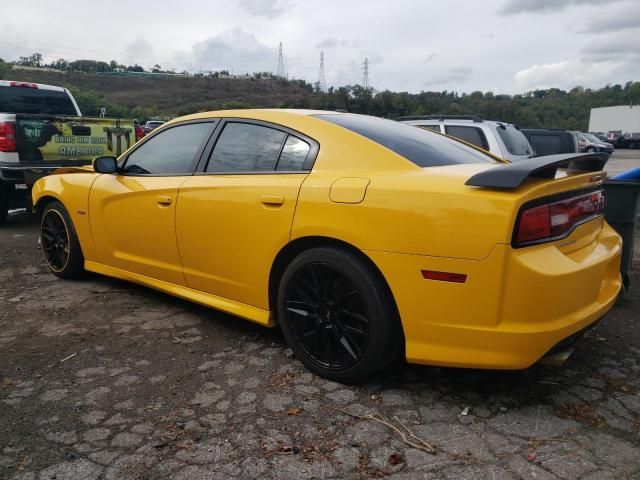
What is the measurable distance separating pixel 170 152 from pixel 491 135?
17.7 feet

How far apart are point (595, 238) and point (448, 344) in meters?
1.06

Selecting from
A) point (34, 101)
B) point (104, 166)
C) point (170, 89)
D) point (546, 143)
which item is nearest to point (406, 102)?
point (546, 143)

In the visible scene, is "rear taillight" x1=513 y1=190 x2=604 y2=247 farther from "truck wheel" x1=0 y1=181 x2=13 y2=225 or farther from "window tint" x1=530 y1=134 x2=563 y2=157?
"window tint" x1=530 y1=134 x2=563 y2=157

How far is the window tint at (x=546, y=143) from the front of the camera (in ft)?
34.4

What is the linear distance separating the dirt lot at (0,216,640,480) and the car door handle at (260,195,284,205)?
92 centimetres

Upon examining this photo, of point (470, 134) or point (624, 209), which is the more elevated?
point (470, 134)

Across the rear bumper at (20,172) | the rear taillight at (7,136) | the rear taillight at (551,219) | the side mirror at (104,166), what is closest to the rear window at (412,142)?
the rear taillight at (551,219)

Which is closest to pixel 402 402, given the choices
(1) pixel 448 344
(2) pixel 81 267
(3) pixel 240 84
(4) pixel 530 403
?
(1) pixel 448 344

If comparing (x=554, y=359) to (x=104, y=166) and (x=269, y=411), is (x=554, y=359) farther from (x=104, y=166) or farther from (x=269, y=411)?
(x=104, y=166)

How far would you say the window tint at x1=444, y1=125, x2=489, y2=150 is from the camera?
7852 mm

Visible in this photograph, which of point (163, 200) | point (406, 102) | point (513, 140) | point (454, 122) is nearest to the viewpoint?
point (163, 200)

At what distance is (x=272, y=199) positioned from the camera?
3.01 m

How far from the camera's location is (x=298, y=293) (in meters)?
2.93

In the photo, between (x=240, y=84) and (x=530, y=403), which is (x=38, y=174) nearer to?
(x=530, y=403)
